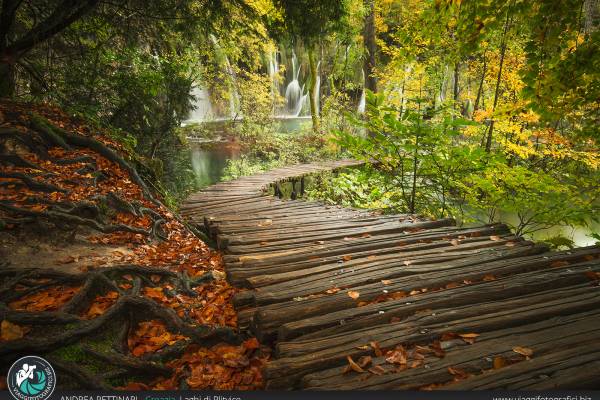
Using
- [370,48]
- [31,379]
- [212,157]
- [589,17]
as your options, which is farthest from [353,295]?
[212,157]

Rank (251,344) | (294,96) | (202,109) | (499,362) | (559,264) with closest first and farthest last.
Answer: (499,362), (251,344), (559,264), (202,109), (294,96)

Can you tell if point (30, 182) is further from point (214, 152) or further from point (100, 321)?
point (214, 152)

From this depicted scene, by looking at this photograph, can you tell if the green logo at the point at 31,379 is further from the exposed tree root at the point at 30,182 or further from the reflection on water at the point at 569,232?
the reflection on water at the point at 569,232

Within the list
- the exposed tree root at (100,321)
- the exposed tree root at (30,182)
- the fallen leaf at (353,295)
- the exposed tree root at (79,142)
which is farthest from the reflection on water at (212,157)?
the fallen leaf at (353,295)

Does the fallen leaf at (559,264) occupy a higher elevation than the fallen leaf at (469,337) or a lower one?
higher

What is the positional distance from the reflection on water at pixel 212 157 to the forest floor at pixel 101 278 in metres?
9.92

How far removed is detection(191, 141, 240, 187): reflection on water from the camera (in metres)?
16.2

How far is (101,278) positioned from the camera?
3.28 meters

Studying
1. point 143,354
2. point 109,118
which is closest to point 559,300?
point 143,354

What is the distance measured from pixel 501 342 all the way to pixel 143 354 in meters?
2.85

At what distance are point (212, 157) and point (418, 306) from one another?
1697cm

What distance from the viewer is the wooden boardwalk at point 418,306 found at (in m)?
2.04

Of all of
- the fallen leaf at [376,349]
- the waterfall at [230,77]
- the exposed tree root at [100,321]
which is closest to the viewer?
the fallen leaf at [376,349]

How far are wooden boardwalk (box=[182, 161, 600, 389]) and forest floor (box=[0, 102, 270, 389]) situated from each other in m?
→ 0.47
